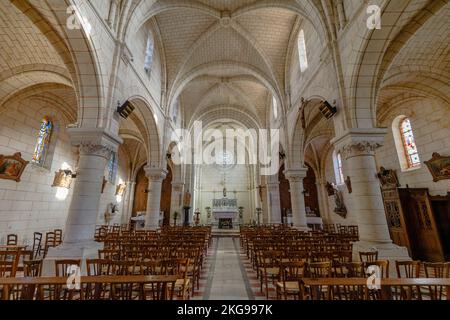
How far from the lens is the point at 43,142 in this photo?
401 inches

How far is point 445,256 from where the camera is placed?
7723 millimetres

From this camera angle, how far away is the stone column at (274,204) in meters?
15.8

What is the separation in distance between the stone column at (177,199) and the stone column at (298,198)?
9.38 metres

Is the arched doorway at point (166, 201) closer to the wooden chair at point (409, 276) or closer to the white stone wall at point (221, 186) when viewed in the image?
the white stone wall at point (221, 186)

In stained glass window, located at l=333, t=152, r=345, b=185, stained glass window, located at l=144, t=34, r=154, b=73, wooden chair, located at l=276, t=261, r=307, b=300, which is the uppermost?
stained glass window, located at l=144, t=34, r=154, b=73

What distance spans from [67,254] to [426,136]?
1334 cm

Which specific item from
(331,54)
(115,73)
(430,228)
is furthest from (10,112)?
(430,228)

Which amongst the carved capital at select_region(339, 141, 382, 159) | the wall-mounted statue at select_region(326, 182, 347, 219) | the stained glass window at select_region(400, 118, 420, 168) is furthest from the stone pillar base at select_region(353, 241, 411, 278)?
the wall-mounted statue at select_region(326, 182, 347, 219)

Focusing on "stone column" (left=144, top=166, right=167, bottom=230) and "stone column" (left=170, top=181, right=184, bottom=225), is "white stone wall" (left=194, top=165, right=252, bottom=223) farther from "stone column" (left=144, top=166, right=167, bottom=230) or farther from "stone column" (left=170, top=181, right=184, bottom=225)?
"stone column" (left=144, top=166, right=167, bottom=230)

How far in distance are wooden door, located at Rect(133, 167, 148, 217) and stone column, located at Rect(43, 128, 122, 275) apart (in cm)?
1543

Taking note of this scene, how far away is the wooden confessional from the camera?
7930mm

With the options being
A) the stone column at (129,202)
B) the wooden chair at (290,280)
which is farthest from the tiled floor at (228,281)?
the stone column at (129,202)

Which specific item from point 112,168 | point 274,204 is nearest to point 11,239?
point 112,168
